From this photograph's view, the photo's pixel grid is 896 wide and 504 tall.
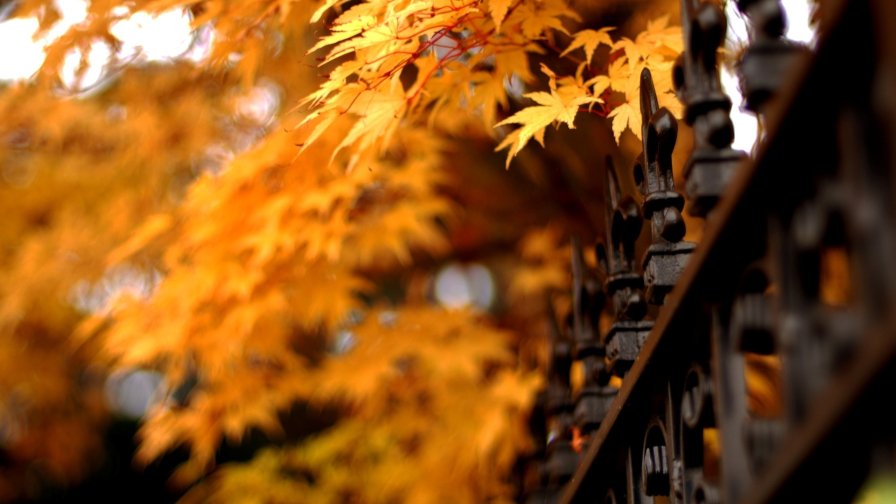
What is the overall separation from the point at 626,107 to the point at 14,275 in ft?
12.5

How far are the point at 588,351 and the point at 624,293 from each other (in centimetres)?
27

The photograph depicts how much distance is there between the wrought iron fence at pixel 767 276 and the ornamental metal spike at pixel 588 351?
19 cm

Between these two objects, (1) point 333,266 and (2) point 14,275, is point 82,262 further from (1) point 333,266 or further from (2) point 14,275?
(1) point 333,266

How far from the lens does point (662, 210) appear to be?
4.40 ft

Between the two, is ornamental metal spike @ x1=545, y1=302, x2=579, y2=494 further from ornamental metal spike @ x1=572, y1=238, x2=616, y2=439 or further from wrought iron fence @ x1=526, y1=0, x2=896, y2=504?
wrought iron fence @ x1=526, y1=0, x2=896, y2=504

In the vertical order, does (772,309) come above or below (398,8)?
below

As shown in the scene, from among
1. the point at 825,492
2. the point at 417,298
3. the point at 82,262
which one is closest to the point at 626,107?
the point at 825,492

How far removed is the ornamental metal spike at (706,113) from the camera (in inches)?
43.8

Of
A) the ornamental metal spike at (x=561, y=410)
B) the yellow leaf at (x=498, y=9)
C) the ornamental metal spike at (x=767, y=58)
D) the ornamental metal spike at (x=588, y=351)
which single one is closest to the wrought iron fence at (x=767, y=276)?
the ornamental metal spike at (x=767, y=58)

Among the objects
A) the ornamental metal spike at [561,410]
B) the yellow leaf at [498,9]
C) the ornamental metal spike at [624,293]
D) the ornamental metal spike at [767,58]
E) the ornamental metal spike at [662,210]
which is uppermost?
the yellow leaf at [498,9]

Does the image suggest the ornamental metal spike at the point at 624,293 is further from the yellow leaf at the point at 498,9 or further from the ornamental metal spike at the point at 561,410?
the ornamental metal spike at the point at 561,410

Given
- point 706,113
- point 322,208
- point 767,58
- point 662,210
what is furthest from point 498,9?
point 322,208

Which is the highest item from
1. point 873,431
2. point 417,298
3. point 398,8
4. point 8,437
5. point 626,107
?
point 398,8

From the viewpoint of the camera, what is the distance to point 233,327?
2967 millimetres
